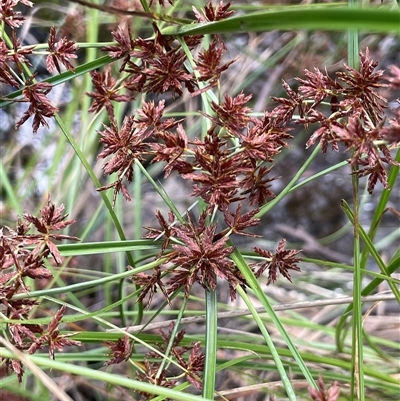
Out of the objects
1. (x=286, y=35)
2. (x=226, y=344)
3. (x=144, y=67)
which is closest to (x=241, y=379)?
(x=226, y=344)

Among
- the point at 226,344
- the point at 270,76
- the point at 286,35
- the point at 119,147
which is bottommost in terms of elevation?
the point at 226,344

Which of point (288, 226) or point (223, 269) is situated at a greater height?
point (288, 226)

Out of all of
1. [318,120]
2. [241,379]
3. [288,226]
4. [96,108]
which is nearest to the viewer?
[318,120]

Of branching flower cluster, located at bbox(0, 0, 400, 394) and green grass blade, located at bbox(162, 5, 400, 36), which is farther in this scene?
branching flower cluster, located at bbox(0, 0, 400, 394)

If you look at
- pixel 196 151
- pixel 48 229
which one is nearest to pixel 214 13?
pixel 196 151

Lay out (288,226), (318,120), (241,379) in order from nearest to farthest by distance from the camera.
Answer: (318,120) < (241,379) < (288,226)

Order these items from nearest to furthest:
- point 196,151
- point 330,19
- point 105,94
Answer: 1. point 330,19
2. point 196,151
3. point 105,94

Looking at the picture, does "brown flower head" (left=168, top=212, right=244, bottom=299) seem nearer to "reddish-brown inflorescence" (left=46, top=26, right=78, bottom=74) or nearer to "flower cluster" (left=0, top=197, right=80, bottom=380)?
"flower cluster" (left=0, top=197, right=80, bottom=380)

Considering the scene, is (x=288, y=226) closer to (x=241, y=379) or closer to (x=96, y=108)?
(x=241, y=379)

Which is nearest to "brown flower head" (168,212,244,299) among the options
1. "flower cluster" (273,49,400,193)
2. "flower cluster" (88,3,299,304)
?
"flower cluster" (88,3,299,304)

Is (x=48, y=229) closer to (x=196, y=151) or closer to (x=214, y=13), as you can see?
(x=196, y=151)

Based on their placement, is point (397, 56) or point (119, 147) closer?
point (119, 147)
